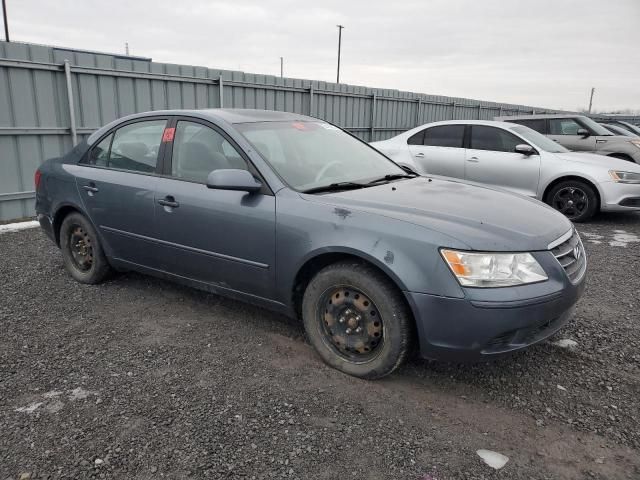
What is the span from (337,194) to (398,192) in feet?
1.42

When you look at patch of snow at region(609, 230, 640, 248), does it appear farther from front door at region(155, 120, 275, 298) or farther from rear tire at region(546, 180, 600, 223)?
front door at region(155, 120, 275, 298)

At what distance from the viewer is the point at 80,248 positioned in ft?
14.7

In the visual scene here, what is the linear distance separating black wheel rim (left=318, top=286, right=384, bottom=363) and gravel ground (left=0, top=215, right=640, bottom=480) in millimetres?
178

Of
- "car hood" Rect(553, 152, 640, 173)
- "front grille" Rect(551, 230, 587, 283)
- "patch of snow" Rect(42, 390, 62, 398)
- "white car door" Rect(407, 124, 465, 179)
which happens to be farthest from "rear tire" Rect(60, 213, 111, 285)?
"car hood" Rect(553, 152, 640, 173)

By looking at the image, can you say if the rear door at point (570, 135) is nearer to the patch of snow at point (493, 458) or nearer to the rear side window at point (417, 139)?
the rear side window at point (417, 139)

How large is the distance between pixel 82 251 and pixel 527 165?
627 centimetres

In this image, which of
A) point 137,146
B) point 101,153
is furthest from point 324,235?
point 101,153

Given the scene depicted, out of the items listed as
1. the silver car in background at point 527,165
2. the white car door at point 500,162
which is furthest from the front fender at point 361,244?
the white car door at point 500,162

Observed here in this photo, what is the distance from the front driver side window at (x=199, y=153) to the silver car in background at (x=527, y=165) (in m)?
4.40

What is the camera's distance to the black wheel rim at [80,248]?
4.41m

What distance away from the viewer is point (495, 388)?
9.43 ft

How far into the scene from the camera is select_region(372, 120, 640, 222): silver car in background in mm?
7207

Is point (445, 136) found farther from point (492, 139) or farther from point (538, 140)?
point (538, 140)

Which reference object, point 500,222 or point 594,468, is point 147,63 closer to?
point 500,222
